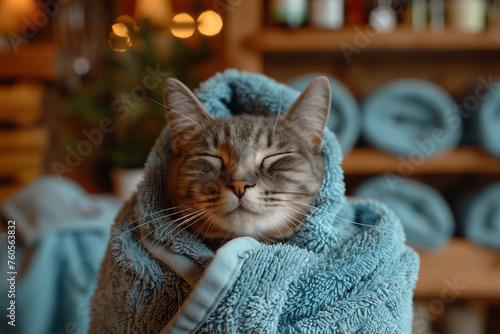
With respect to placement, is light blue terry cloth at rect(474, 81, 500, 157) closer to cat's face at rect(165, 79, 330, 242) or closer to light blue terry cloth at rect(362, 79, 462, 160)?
light blue terry cloth at rect(362, 79, 462, 160)

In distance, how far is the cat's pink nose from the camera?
0.56 m

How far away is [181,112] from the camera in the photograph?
2.16 feet

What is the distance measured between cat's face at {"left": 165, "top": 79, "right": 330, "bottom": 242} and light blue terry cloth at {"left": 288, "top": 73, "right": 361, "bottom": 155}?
1.76 feet

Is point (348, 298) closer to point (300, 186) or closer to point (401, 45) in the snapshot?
point (300, 186)

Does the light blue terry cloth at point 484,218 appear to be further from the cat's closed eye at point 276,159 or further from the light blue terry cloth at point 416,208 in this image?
the cat's closed eye at point 276,159

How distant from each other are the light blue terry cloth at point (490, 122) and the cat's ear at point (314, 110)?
0.78 meters

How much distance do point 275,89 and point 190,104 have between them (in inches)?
5.5

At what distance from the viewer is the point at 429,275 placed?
4.23 ft

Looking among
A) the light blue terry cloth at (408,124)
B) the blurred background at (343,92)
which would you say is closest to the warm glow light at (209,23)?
the blurred background at (343,92)

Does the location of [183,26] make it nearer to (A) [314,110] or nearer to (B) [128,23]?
(B) [128,23]

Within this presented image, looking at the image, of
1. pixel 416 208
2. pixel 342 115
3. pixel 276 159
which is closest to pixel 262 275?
pixel 276 159

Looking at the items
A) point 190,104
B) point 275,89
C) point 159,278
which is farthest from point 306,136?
point 159,278

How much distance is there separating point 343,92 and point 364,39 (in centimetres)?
19

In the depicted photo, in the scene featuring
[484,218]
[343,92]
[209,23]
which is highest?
[209,23]
